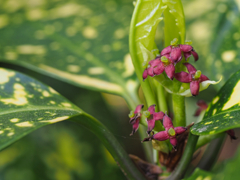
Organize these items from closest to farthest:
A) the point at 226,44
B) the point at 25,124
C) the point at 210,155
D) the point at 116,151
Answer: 1. the point at 25,124
2. the point at 116,151
3. the point at 210,155
4. the point at 226,44

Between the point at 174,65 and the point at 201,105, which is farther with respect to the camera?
the point at 201,105

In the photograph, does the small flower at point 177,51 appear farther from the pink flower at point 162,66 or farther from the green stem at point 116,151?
the green stem at point 116,151

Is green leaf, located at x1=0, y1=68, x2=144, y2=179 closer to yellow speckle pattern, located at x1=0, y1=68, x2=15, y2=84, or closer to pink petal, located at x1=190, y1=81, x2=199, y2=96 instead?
yellow speckle pattern, located at x1=0, y1=68, x2=15, y2=84

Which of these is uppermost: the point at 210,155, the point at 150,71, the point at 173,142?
the point at 150,71

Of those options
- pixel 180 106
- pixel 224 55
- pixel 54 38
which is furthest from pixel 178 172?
pixel 54 38

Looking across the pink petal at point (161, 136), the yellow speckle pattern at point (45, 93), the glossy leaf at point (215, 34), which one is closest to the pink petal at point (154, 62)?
the pink petal at point (161, 136)

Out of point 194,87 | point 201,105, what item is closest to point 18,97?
point 194,87

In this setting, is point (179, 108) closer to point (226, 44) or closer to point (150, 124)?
point (150, 124)
